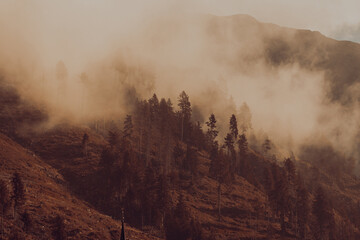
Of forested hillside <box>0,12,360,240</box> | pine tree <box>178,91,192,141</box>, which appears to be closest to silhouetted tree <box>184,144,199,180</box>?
forested hillside <box>0,12,360,240</box>

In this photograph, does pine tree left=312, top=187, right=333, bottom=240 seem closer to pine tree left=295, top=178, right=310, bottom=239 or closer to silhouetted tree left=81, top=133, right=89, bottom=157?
pine tree left=295, top=178, right=310, bottom=239

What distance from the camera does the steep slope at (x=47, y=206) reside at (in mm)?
43094

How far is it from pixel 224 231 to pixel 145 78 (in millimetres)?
126041

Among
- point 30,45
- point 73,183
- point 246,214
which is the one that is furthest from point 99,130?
point 30,45

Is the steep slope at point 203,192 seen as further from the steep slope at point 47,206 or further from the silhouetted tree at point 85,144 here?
the steep slope at point 47,206

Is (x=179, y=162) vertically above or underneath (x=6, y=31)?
underneath

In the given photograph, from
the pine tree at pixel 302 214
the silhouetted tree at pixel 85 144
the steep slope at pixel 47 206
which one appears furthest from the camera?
the silhouetted tree at pixel 85 144

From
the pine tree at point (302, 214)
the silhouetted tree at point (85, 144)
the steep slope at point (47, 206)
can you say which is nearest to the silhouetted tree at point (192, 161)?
the silhouetted tree at point (85, 144)

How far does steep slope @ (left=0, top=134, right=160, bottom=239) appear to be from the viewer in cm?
4309

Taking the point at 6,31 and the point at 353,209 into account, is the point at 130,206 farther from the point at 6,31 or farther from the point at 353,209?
the point at 6,31

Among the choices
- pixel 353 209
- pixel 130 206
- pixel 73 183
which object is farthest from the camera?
pixel 353 209

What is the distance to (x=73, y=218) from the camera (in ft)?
160

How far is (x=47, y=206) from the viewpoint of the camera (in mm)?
48656

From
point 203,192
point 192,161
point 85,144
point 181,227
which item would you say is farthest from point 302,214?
point 85,144
